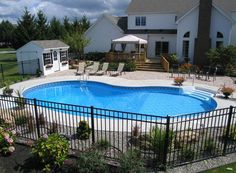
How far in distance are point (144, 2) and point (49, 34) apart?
17448 millimetres

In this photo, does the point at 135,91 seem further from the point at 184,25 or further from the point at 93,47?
the point at 93,47

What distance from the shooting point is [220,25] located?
2562 cm

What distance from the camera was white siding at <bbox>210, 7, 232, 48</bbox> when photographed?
25234 mm

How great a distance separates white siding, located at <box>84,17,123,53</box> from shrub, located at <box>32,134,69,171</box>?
27786mm

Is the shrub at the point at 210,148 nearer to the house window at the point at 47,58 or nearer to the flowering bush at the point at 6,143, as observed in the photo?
the flowering bush at the point at 6,143

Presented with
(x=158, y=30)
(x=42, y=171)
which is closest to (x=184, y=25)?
(x=158, y=30)

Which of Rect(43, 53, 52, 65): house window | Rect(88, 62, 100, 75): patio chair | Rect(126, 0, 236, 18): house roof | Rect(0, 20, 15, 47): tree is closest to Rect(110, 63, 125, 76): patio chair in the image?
Rect(88, 62, 100, 75): patio chair

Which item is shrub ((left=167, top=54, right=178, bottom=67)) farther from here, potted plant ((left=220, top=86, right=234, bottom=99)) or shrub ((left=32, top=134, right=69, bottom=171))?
shrub ((left=32, top=134, right=69, bottom=171))

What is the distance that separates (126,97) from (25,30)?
25.7m

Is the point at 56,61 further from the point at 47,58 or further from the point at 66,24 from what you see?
the point at 66,24

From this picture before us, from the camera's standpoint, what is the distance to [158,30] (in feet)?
104

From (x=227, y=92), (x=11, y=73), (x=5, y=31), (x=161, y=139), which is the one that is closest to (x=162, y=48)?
(x=227, y=92)

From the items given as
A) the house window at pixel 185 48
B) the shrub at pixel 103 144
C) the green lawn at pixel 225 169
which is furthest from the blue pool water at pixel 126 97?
the house window at pixel 185 48

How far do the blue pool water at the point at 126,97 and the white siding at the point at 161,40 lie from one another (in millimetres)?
13549
